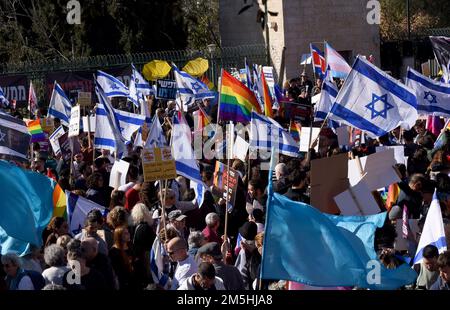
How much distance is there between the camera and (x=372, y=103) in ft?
43.8

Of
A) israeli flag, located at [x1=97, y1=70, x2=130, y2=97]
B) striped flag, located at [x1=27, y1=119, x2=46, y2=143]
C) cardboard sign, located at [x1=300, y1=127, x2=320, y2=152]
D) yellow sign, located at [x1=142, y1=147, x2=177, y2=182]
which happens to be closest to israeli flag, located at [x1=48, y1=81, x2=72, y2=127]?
israeli flag, located at [x1=97, y1=70, x2=130, y2=97]

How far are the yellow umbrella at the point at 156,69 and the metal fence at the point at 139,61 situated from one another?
3662 mm

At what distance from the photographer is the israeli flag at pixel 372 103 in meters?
13.3

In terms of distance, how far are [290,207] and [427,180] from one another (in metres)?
4.10

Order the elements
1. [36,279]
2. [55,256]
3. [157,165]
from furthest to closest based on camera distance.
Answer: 1. [157,165]
2. [55,256]
3. [36,279]

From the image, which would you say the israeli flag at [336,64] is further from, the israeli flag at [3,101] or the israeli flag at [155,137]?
the israeli flag at [155,137]

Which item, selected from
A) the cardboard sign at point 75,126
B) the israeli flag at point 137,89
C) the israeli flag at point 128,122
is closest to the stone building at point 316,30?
the israeli flag at point 137,89

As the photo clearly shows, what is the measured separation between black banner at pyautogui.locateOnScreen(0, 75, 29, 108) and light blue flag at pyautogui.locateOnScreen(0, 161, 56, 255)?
15963 millimetres

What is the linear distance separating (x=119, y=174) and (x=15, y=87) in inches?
524

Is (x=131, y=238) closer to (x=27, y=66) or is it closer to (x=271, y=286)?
(x=271, y=286)

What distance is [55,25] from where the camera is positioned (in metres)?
36.9

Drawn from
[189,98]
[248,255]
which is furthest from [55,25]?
[248,255]

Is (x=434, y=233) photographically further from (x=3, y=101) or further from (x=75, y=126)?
(x=3, y=101)

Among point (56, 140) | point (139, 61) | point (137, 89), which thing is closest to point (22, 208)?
point (56, 140)
